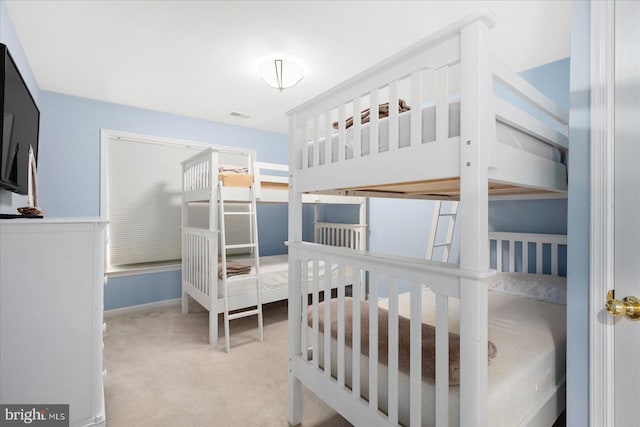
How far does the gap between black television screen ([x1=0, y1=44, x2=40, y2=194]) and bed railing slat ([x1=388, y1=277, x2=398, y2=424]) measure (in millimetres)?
1858

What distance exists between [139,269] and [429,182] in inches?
140

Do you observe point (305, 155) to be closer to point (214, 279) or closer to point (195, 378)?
point (214, 279)

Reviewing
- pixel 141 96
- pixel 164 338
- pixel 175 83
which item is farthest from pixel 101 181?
pixel 164 338

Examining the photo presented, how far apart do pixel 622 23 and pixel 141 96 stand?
12.0 ft

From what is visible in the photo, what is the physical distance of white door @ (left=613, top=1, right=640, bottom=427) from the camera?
938 mm

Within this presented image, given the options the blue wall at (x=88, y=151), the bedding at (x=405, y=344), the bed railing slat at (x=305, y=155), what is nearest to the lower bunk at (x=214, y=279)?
the blue wall at (x=88, y=151)

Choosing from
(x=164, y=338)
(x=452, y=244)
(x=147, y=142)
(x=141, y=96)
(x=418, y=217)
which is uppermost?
(x=141, y=96)

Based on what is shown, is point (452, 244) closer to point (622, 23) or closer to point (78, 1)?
point (622, 23)

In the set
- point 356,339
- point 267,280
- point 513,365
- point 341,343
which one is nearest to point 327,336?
point 341,343

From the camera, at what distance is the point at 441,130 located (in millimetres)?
A: 959

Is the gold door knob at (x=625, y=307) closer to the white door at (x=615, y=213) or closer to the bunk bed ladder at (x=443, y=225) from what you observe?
the white door at (x=615, y=213)

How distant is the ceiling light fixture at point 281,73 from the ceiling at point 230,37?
7 cm

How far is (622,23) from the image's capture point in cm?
96

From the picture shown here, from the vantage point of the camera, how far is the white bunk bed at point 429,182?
2.89 ft
